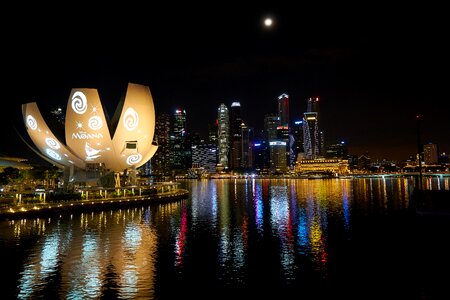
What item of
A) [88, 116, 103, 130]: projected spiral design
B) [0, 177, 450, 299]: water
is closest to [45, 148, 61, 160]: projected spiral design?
[88, 116, 103, 130]: projected spiral design

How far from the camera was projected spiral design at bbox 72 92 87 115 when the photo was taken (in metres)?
30.0

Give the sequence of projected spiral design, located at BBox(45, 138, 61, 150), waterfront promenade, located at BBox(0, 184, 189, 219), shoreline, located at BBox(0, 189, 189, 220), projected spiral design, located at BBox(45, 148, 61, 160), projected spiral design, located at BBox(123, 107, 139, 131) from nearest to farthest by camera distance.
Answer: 1. shoreline, located at BBox(0, 189, 189, 220)
2. waterfront promenade, located at BBox(0, 184, 189, 219)
3. projected spiral design, located at BBox(123, 107, 139, 131)
4. projected spiral design, located at BBox(45, 138, 61, 150)
5. projected spiral design, located at BBox(45, 148, 61, 160)

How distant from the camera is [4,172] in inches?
1220

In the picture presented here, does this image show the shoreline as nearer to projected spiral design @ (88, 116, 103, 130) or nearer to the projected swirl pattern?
the projected swirl pattern

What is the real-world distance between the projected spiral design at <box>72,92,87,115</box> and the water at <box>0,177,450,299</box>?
1181 cm

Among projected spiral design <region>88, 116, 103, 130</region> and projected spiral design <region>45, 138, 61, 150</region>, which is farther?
projected spiral design <region>45, 138, 61, 150</region>

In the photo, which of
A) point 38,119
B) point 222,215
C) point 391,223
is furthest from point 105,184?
point 391,223

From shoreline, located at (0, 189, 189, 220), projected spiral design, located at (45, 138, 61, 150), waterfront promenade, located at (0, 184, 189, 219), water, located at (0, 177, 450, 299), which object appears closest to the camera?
water, located at (0, 177, 450, 299)

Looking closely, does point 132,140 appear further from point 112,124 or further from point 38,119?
point 38,119

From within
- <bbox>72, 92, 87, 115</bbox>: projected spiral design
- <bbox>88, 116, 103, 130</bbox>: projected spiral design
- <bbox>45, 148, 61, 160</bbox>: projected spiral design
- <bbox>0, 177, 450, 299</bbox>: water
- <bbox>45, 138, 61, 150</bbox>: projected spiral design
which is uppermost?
<bbox>72, 92, 87, 115</bbox>: projected spiral design

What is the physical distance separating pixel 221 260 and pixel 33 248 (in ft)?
22.0

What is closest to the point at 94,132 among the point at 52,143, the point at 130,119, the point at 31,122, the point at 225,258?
the point at 130,119

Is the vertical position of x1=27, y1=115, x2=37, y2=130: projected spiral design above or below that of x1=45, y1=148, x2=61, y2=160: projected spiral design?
above

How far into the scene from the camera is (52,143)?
3138cm
